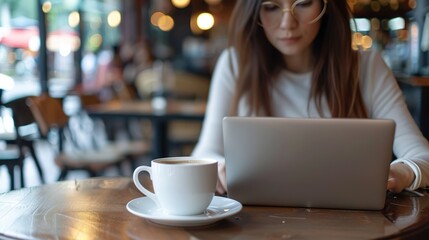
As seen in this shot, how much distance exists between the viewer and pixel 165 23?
12.9 meters

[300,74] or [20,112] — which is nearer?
[300,74]

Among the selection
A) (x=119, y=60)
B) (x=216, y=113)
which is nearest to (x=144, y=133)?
(x=119, y=60)

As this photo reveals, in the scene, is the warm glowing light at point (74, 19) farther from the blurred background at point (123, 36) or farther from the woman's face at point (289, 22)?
the woman's face at point (289, 22)

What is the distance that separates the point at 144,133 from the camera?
6.29m

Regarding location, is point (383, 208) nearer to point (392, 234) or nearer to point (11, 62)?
point (392, 234)

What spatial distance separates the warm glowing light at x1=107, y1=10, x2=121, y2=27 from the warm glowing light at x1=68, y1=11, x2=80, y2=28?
2087mm

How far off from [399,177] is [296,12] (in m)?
0.55

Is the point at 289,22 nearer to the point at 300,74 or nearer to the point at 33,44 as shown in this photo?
the point at 300,74

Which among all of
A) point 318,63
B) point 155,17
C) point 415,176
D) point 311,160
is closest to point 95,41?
point 155,17

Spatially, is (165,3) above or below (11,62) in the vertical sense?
above

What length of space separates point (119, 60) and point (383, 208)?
7.93 metres

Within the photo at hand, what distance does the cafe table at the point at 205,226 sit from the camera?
1028mm

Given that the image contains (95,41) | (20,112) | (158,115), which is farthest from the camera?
(95,41)

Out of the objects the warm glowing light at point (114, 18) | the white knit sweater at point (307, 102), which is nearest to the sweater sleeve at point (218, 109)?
the white knit sweater at point (307, 102)
